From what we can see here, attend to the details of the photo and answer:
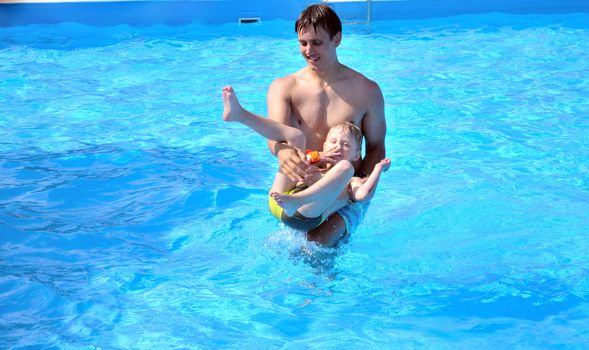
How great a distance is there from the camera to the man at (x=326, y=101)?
14.9ft

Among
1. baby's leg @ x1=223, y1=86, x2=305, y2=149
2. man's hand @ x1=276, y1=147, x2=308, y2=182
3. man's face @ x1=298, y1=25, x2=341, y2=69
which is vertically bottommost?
man's hand @ x1=276, y1=147, x2=308, y2=182

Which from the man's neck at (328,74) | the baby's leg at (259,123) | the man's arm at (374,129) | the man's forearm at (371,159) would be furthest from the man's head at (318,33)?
the man's forearm at (371,159)

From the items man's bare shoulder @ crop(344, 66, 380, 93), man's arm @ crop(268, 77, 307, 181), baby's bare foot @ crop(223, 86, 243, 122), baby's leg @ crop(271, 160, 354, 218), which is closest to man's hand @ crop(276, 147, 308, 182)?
man's arm @ crop(268, 77, 307, 181)

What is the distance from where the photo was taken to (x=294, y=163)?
4328mm

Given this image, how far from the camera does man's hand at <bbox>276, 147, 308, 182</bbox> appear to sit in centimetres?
432

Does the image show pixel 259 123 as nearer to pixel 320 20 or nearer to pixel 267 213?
pixel 320 20

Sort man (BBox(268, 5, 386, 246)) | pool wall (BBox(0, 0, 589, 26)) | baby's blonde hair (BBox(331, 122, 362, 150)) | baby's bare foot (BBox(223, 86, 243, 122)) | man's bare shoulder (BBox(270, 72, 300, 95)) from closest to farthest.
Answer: baby's bare foot (BBox(223, 86, 243, 122)) → baby's blonde hair (BBox(331, 122, 362, 150)) → man (BBox(268, 5, 386, 246)) → man's bare shoulder (BBox(270, 72, 300, 95)) → pool wall (BBox(0, 0, 589, 26))

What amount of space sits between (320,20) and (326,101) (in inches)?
18.8

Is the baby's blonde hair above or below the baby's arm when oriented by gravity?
above

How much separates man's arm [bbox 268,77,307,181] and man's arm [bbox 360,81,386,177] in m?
0.47

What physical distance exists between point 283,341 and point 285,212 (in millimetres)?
684

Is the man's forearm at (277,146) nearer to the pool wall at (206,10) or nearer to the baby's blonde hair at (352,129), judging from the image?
the baby's blonde hair at (352,129)

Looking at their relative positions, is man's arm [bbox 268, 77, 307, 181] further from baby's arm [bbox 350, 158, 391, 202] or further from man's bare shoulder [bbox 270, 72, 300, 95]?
baby's arm [bbox 350, 158, 391, 202]

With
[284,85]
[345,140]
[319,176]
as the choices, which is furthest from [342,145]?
[284,85]
